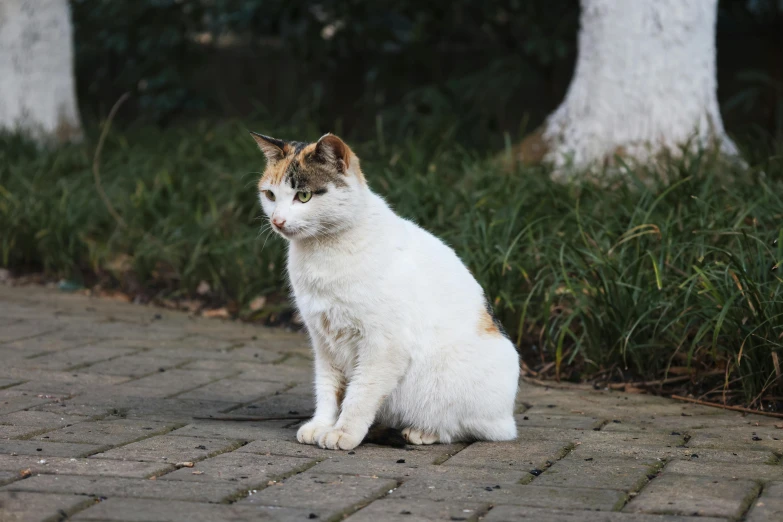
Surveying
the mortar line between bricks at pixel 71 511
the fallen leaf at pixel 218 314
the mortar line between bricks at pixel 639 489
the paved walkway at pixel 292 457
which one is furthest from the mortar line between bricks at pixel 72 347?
the mortar line between bricks at pixel 639 489

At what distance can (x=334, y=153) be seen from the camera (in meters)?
3.36

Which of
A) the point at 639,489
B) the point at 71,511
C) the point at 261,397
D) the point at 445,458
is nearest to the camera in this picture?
the point at 71,511

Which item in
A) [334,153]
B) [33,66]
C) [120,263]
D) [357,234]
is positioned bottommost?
[120,263]

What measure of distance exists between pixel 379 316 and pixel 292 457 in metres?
0.57

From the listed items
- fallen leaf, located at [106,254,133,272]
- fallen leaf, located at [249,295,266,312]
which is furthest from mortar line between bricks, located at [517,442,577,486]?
fallen leaf, located at [106,254,133,272]

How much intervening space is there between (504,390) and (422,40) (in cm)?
770

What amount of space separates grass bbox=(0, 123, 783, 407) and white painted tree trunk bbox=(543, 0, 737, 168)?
47 cm

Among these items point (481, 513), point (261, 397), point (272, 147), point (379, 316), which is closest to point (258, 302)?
point (261, 397)

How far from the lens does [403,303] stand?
3338 mm

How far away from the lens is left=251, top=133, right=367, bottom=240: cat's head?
3.35m

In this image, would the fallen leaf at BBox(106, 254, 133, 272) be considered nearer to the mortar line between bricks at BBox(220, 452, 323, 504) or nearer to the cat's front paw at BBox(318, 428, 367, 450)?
the cat's front paw at BBox(318, 428, 367, 450)

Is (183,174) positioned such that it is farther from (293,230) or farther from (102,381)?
(293,230)

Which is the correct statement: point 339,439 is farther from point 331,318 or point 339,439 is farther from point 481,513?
point 481,513

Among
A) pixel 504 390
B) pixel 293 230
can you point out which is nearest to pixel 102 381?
pixel 293 230
